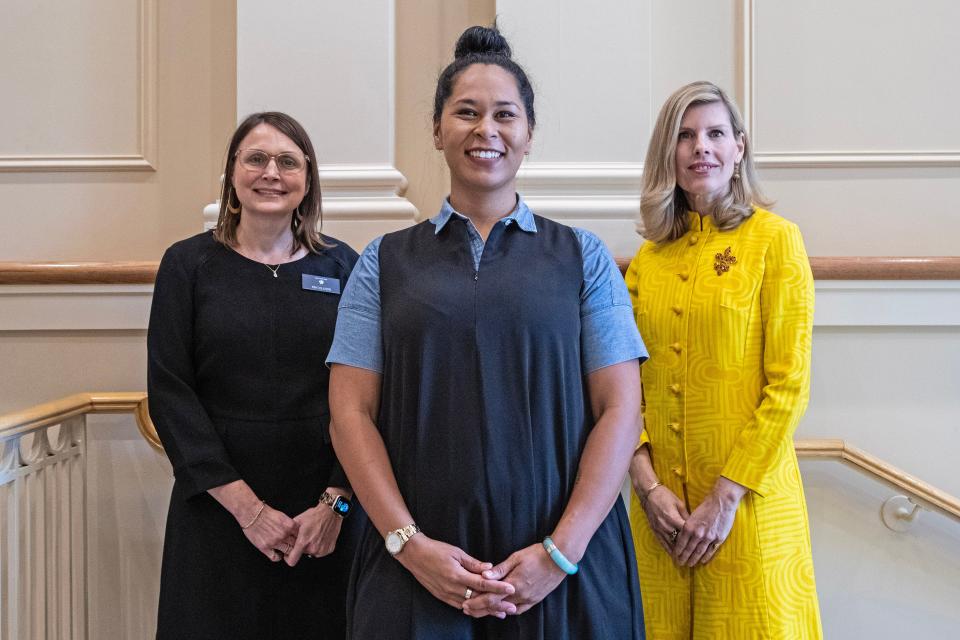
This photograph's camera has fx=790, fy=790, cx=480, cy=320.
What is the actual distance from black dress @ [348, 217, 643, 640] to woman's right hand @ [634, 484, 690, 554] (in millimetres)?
297

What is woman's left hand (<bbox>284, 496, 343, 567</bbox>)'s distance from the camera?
5.34 ft

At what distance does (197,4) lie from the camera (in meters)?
2.61

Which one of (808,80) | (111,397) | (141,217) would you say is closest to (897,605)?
(808,80)

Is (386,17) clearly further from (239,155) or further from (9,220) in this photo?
(9,220)

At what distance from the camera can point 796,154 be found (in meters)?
2.52

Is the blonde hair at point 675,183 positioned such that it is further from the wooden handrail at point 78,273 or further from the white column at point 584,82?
the wooden handrail at point 78,273

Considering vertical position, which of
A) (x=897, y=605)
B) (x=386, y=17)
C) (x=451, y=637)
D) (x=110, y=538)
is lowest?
(x=897, y=605)

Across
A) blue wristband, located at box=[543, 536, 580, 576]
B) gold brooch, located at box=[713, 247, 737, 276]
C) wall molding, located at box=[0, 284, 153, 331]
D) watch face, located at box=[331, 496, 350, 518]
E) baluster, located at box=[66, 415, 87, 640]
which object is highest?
gold brooch, located at box=[713, 247, 737, 276]

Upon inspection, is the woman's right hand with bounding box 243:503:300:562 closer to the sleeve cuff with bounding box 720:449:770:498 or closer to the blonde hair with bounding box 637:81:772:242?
the sleeve cuff with bounding box 720:449:770:498

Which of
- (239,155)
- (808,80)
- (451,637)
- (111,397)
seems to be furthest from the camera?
(808,80)

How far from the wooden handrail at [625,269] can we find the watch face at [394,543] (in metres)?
1.12

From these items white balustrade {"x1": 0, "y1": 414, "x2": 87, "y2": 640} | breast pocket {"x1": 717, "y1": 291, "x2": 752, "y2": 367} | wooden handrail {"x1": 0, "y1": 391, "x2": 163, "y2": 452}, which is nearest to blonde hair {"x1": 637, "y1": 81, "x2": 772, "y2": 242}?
breast pocket {"x1": 717, "y1": 291, "x2": 752, "y2": 367}

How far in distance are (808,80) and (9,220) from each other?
8.63 feet

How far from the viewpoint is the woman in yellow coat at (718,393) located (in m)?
1.57
